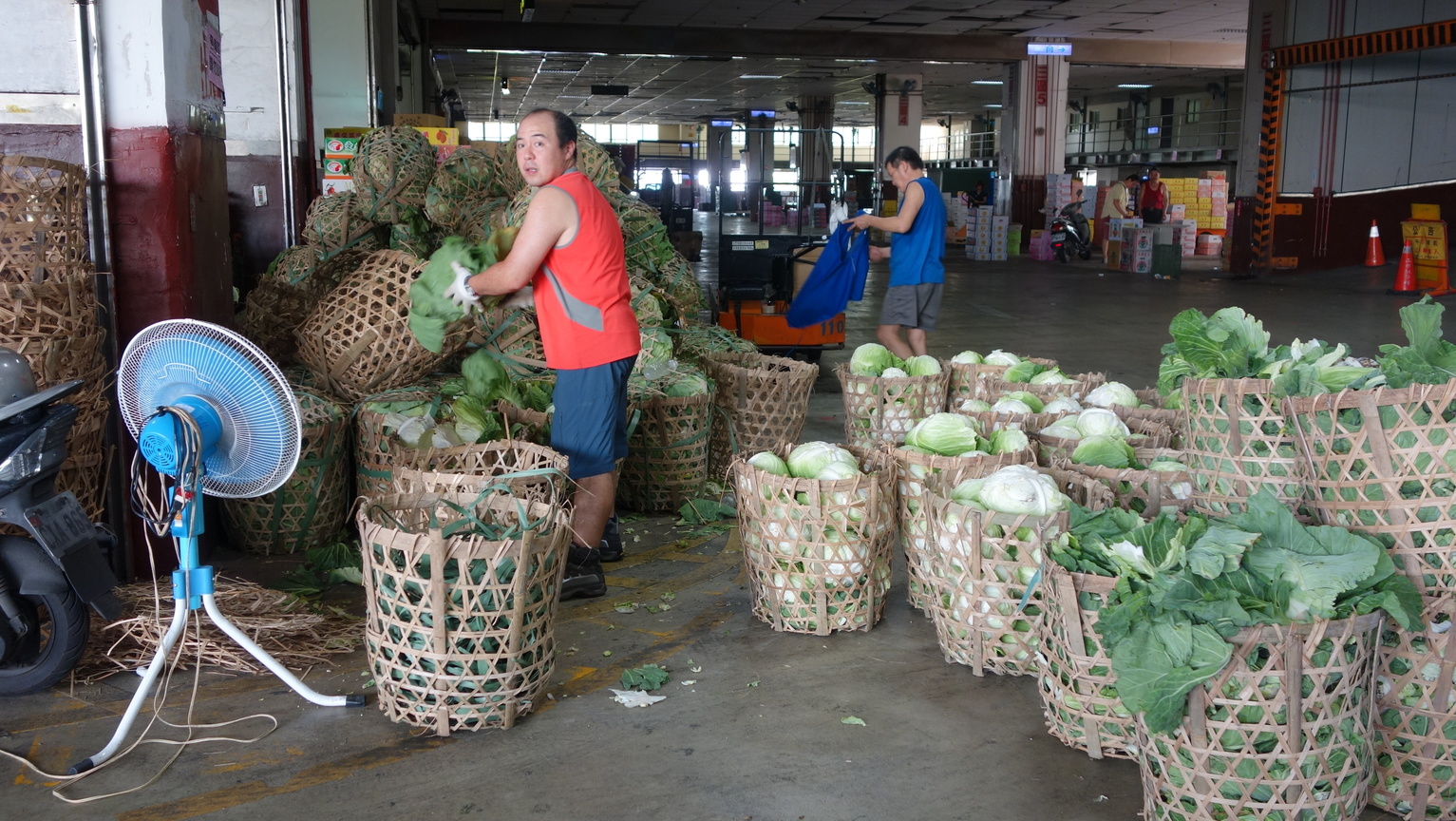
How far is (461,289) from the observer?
3.74m

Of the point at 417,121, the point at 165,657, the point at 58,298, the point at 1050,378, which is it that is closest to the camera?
the point at 165,657

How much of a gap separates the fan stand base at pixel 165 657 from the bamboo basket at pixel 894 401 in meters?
3.15

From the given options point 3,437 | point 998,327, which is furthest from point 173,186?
point 998,327

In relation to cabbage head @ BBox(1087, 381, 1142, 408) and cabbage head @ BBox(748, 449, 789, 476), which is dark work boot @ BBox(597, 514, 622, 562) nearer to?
cabbage head @ BBox(748, 449, 789, 476)

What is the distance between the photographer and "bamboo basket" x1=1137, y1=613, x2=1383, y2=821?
92.4 inches

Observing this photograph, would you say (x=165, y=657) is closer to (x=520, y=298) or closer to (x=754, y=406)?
(x=520, y=298)

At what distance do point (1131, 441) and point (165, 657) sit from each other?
351 cm

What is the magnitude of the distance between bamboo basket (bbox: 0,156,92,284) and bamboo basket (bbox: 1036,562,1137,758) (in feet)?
11.2

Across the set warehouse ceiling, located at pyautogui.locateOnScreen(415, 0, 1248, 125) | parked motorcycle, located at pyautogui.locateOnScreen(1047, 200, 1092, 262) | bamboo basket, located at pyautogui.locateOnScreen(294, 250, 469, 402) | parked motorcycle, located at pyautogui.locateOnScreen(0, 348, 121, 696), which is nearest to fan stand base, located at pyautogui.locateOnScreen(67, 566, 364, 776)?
parked motorcycle, located at pyautogui.locateOnScreen(0, 348, 121, 696)

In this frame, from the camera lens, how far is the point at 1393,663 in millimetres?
2648

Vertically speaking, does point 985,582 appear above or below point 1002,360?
below

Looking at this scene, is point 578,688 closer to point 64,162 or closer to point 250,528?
point 250,528

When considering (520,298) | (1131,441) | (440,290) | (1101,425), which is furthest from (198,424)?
(1131,441)

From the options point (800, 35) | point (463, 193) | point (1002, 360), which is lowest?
point (1002, 360)
